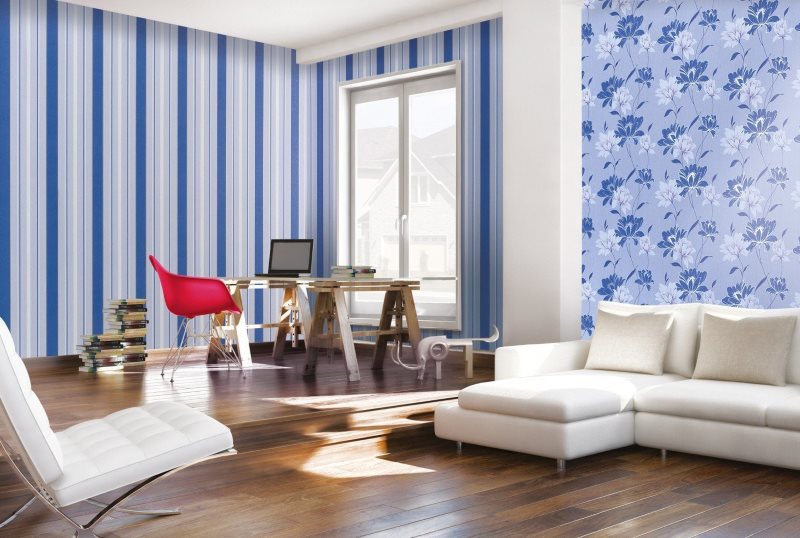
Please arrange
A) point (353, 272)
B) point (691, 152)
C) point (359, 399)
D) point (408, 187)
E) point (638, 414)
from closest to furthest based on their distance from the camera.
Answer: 1. point (638, 414)
2. point (359, 399)
3. point (691, 152)
4. point (353, 272)
5. point (408, 187)

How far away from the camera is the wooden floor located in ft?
10.7

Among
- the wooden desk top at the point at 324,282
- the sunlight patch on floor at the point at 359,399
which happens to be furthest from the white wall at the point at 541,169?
the sunlight patch on floor at the point at 359,399

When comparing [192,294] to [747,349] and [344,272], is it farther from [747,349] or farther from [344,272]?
[747,349]

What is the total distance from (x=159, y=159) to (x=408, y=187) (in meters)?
2.22

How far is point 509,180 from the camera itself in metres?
6.49

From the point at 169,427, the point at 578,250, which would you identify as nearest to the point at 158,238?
the point at 578,250

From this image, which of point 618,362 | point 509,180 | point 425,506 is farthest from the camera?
point 509,180

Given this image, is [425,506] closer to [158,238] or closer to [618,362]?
[618,362]

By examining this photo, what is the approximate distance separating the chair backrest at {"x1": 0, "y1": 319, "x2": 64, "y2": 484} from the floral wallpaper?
14.2ft

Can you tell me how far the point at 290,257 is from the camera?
7.85m

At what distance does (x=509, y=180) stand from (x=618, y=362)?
1.83 m

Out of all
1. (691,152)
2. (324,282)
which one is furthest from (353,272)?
(691,152)

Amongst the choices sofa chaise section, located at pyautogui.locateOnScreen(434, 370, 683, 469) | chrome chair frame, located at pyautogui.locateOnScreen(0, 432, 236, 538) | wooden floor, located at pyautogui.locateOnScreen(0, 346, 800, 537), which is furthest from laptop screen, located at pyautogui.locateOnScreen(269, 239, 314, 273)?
chrome chair frame, located at pyautogui.locateOnScreen(0, 432, 236, 538)

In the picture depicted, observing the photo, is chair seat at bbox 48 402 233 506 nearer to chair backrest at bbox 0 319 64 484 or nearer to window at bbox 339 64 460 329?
chair backrest at bbox 0 319 64 484
